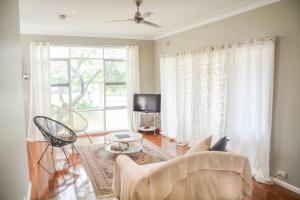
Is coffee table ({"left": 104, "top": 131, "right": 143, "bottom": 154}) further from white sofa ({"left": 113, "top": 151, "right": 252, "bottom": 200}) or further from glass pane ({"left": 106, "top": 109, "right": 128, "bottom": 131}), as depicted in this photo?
glass pane ({"left": 106, "top": 109, "right": 128, "bottom": 131})

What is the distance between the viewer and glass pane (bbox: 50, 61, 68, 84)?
5.87m

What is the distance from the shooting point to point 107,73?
6.41 m

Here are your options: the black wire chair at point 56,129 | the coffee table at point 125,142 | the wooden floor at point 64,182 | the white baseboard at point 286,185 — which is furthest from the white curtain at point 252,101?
the black wire chair at point 56,129

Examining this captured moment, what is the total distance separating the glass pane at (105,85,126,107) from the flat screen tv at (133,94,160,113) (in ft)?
1.56

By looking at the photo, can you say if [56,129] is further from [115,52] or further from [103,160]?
[115,52]

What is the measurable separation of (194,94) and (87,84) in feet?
9.71

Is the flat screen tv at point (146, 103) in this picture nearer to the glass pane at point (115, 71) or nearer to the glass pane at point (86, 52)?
the glass pane at point (115, 71)

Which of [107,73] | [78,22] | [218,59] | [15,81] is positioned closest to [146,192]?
[15,81]

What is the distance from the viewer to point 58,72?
5.93 meters

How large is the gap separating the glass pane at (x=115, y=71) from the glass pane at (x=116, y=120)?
2.95 feet

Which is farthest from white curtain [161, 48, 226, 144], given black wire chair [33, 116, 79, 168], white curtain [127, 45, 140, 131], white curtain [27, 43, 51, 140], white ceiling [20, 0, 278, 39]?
white curtain [27, 43, 51, 140]

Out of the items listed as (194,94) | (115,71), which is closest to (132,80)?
(115,71)

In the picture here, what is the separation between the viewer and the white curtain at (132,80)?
252 inches

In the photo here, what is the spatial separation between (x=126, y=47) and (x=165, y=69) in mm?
1271
